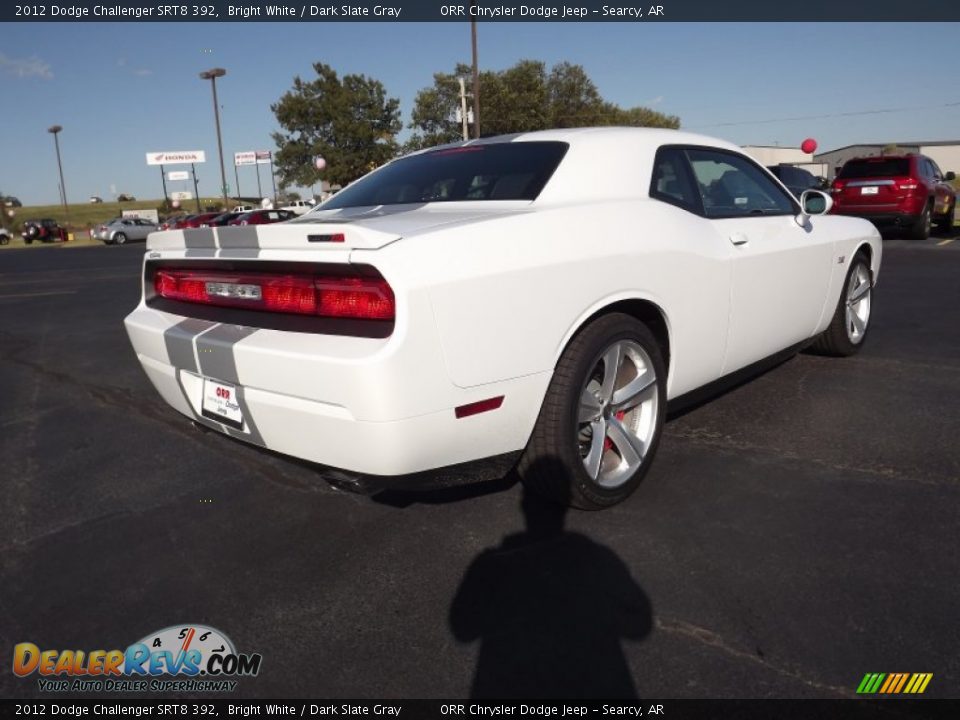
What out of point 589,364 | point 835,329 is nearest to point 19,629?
point 589,364

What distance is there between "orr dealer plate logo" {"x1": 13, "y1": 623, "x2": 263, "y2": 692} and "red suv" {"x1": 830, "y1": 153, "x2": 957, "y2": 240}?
45.4 ft

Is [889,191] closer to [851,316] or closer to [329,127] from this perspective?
[851,316]

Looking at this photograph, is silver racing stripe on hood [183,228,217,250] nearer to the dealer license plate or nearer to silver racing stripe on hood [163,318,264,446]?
silver racing stripe on hood [163,318,264,446]

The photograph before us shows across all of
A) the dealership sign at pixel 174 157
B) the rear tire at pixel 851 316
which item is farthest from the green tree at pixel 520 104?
the rear tire at pixel 851 316

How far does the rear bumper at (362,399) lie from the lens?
2.02 metres

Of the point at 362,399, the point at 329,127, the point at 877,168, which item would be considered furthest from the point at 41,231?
the point at 362,399

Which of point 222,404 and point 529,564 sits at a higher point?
point 222,404

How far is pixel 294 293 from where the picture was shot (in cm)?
231

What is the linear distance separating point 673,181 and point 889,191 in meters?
12.4

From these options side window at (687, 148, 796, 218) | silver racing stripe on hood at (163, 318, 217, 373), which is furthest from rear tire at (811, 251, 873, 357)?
silver racing stripe on hood at (163, 318, 217, 373)

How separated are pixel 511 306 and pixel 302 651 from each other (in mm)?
1204

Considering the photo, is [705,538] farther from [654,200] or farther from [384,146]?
[384,146]

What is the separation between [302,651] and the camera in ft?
6.57

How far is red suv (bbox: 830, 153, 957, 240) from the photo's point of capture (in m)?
13.1
